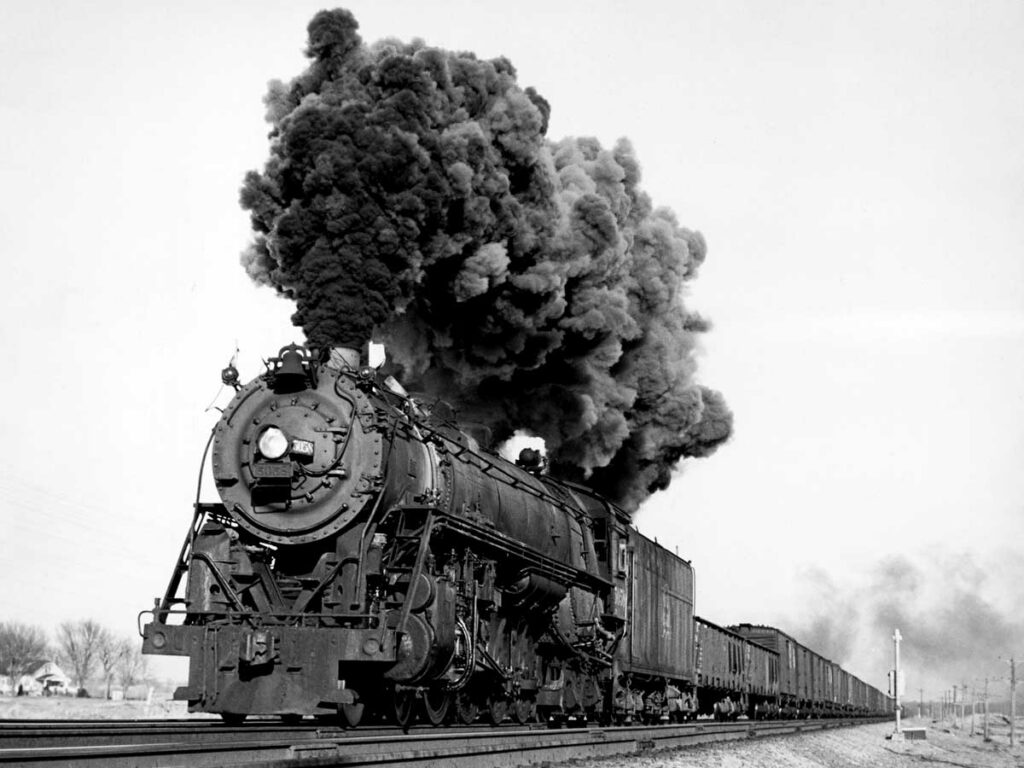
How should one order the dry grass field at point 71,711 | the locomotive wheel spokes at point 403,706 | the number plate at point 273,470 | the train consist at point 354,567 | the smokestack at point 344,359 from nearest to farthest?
the train consist at point 354,567, the number plate at point 273,470, the locomotive wheel spokes at point 403,706, the smokestack at point 344,359, the dry grass field at point 71,711

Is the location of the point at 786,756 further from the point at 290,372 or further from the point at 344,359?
the point at 290,372

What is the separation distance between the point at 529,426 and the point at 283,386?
16377 mm

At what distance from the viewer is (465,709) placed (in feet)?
47.1

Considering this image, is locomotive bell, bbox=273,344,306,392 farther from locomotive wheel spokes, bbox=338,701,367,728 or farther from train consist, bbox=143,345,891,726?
locomotive wheel spokes, bbox=338,701,367,728

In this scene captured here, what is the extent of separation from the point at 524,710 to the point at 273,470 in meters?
5.77

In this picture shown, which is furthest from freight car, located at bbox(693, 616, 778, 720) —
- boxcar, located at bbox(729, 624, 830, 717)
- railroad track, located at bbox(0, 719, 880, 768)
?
railroad track, located at bbox(0, 719, 880, 768)

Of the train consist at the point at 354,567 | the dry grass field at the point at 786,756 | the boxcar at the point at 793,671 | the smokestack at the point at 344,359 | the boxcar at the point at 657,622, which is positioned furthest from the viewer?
the boxcar at the point at 793,671

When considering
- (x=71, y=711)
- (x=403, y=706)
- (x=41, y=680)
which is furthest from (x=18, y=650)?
(x=403, y=706)

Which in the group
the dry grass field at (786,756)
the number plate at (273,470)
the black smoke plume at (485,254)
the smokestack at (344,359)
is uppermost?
the black smoke plume at (485,254)

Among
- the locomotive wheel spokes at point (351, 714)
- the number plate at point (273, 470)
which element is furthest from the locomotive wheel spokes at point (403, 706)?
the number plate at point (273, 470)

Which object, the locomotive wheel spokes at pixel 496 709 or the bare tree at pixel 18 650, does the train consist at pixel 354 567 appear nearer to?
the locomotive wheel spokes at pixel 496 709

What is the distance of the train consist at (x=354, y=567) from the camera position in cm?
1130

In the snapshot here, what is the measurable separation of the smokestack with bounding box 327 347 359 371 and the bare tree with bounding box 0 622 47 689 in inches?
1782

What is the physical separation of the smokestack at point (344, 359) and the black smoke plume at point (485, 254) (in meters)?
2.88
